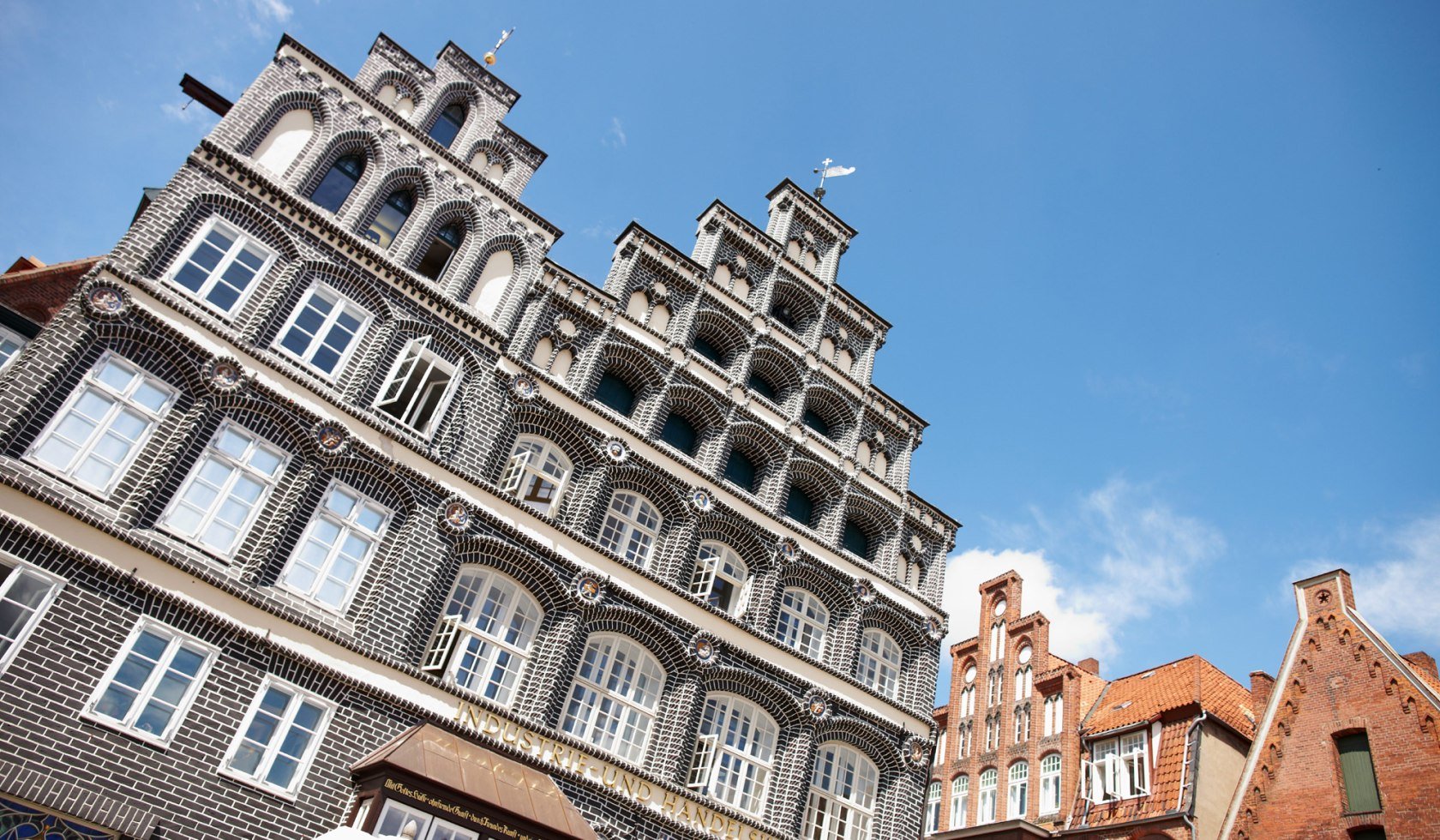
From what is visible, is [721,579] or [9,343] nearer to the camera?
[9,343]

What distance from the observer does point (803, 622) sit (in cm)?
2080

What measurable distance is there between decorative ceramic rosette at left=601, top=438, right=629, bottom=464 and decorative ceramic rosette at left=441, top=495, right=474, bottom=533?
3.62 metres

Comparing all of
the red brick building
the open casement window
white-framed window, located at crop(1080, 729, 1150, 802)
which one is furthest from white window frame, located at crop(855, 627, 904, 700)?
the open casement window

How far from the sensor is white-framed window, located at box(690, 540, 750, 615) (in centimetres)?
1931

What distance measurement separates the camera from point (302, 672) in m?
13.3

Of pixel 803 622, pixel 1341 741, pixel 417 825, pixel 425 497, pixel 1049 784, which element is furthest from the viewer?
pixel 1049 784

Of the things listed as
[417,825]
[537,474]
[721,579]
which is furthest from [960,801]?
[417,825]

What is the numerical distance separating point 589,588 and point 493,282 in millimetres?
6641

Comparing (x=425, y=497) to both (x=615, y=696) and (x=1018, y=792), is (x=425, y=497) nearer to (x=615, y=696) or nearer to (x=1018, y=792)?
(x=615, y=696)

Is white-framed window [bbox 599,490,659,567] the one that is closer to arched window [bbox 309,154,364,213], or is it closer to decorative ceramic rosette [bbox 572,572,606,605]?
decorative ceramic rosette [bbox 572,572,606,605]

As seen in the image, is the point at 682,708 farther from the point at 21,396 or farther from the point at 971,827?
the point at 971,827

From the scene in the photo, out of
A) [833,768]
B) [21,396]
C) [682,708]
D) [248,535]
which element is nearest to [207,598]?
[248,535]

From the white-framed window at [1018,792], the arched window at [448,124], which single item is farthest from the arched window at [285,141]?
the white-framed window at [1018,792]

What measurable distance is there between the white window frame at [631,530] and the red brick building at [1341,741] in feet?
54.1
